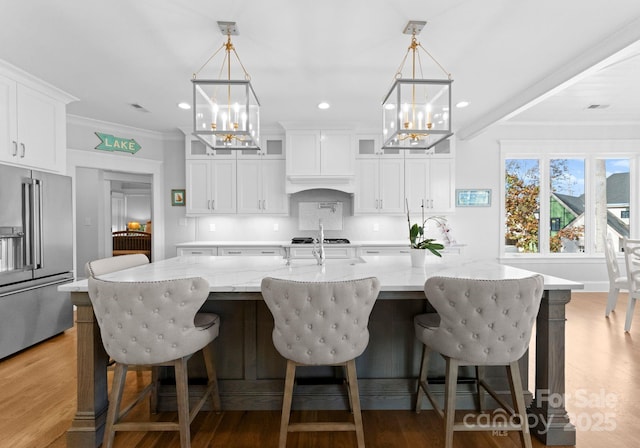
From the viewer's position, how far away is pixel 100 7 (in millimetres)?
2330

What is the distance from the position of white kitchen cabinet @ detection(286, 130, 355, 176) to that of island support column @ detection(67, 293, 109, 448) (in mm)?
3580

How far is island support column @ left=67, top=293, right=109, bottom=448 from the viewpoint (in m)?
1.87

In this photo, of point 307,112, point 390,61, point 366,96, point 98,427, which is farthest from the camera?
point 307,112

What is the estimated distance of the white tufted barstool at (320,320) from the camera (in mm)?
1604

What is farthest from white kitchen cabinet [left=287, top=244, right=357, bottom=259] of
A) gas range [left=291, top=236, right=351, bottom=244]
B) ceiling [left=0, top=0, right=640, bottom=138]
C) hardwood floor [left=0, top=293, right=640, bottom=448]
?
hardwood floor [left=0, top=293, right=640, bottom=448]

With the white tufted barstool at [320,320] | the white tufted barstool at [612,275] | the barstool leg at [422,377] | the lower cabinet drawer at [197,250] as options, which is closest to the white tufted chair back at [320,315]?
the white tufted barstool at [320,320]

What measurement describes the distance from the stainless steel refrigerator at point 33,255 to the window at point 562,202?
6024 mm

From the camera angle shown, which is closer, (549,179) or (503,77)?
(503,77)

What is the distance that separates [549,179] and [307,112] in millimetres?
4059

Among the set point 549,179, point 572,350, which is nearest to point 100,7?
point 572,350

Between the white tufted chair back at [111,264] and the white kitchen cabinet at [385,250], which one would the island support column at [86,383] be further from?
the white kitchen cabinet at [385,250]

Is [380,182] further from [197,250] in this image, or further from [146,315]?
[146,315]

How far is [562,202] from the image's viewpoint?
18.7 ft

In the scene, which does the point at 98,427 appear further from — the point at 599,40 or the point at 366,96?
the point at 599,40
